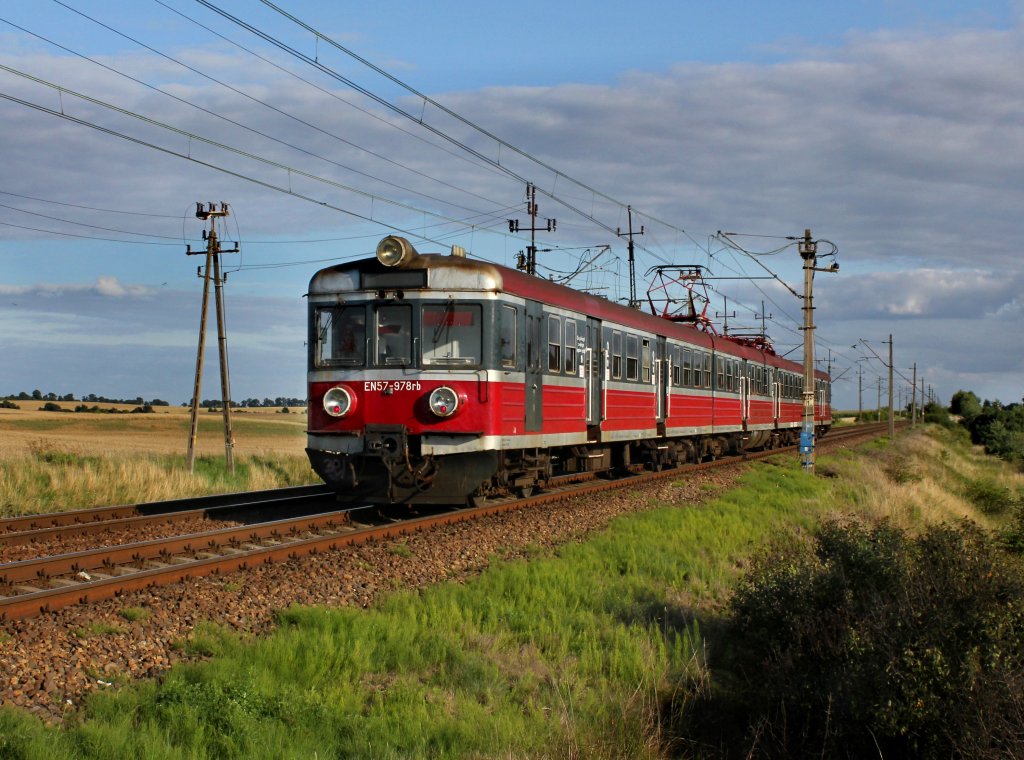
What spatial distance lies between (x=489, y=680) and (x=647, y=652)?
56.7 inches

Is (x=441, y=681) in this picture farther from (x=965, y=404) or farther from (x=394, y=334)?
(x=965, y=404)

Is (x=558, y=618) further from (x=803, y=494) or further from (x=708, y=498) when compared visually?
(x=803, y=494)

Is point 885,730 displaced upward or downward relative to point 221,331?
downward

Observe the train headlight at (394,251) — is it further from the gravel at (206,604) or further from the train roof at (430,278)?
the gravel at (206,604)

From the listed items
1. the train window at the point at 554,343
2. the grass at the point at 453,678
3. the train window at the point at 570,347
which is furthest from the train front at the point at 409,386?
the train window at the point at 570,347

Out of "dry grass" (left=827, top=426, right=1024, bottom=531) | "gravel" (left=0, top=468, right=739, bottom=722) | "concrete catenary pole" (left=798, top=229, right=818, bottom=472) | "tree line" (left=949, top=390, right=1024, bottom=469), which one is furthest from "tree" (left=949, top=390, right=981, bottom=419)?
"gravel" (left=0, top=468, right=739, bottom=722)

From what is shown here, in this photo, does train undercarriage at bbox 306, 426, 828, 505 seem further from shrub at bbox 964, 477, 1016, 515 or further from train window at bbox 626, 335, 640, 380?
shrub at bbox 964, 477, 1016, 515

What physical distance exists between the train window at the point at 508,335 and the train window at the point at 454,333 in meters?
0.46

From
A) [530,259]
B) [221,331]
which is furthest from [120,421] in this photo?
[221,331]

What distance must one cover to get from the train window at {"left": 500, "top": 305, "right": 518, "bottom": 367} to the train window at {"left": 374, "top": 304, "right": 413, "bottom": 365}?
4.14ft

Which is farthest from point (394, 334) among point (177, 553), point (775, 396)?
point (775, 396)

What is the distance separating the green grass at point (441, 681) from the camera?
5.51m

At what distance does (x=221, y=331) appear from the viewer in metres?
25.5

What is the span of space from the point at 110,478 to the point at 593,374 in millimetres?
8448
